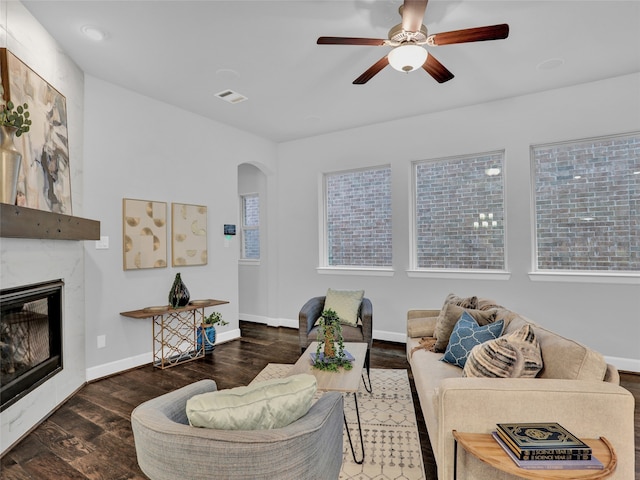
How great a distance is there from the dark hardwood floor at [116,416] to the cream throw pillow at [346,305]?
→ 571 mm

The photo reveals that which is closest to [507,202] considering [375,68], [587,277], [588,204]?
[588,204]

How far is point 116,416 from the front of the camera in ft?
9.00

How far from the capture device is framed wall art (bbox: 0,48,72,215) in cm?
238

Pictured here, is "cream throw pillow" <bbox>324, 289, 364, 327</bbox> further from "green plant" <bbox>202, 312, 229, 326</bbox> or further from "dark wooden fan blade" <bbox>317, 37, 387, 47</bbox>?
"dark wooden fan blade" <bbox>317, 37, 387, 47</bbox>

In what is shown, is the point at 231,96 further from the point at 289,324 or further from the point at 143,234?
the point at 289,324

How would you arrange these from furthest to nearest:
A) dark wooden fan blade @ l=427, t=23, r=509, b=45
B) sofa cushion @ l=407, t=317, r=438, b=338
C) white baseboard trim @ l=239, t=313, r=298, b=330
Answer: white baseboard trim @ l=239, t=313, r=298, b=330 → sofa cushion @ l=407, t=317, r=438, b=338 → dark wooden fan blade @ l=427, t=23, r=509, b=45

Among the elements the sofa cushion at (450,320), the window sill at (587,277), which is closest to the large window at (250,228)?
the sofa cushion at (450,320)

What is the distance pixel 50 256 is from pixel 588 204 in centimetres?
501

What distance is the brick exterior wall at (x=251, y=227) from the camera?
6.21 meters

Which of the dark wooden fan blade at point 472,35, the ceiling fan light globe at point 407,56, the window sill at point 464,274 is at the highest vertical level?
the dark wooden fan blade at point 472,35

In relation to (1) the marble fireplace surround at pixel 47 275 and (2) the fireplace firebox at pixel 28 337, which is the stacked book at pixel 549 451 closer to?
(1) the marble fireplace surround at pixel 47 275

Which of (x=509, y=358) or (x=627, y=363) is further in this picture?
(x=627, y=363)

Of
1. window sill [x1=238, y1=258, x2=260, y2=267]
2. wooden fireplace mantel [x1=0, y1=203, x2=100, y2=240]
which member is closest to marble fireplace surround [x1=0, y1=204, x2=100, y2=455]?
wooden fireplace mantel [x1=0, y1=203, x2=100, y2=240]

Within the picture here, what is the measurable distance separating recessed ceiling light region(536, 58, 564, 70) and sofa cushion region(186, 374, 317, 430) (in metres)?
3.56
